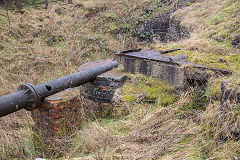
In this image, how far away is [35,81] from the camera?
6.78 meters

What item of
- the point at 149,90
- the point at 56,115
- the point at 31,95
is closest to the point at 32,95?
the point at 31,95

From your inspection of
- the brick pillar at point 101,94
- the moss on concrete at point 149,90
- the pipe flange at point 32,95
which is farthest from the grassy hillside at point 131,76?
the pipe flange at point 32,95

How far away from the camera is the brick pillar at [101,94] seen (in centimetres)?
440

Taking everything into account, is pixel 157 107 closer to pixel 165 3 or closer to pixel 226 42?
pixel 226 42

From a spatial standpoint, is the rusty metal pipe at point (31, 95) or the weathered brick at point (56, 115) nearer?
the rusty metal pipe at point (31, 95)

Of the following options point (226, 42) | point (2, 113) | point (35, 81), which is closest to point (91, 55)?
point (35, 81)

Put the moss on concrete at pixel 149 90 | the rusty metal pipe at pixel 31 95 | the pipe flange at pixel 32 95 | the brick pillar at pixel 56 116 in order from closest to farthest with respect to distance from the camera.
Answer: the rusty metal pipe at pixel 31 95
the pipe flange at pixel 32 95
the brick pillar at pixel 56 116
the moss on concrete at pixel 149 90

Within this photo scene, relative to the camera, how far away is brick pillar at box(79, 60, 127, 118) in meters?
4.40

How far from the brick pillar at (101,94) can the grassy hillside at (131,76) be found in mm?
278

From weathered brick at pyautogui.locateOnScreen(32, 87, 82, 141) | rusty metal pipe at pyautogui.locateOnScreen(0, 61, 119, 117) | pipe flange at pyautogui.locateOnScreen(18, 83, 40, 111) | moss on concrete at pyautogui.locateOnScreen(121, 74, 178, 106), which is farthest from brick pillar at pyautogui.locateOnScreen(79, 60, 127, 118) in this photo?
pipe flange at pyautogui.locateOnScreen(18, 83, 40, 111)

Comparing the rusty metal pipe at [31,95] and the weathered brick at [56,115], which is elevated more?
the rusty metal pipe at [31,95]

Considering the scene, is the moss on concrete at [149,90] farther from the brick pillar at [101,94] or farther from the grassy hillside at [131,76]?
the brick pillar at [101,94]

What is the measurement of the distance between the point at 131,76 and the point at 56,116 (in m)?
2.01

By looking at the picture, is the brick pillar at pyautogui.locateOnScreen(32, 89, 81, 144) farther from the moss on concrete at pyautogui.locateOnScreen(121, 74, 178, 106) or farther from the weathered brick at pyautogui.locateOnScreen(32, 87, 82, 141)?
the moss on concrete at pyautogui.locateOnScreen(121, 74, 178, 106)
